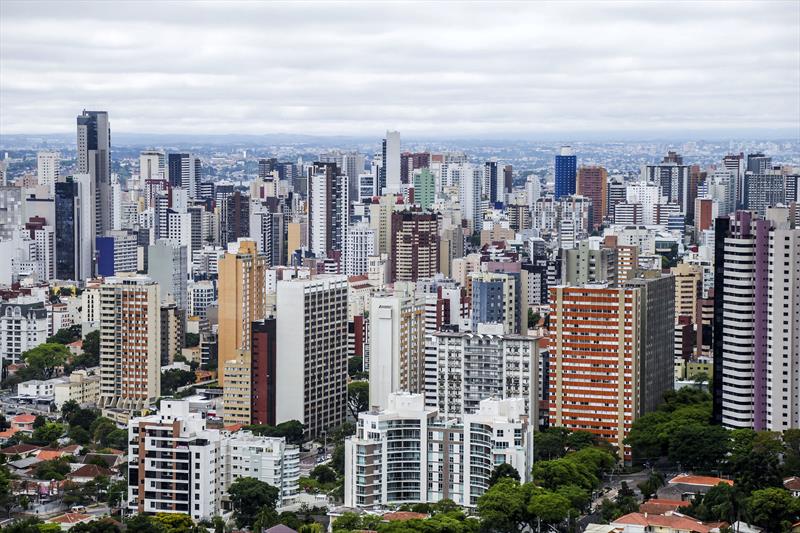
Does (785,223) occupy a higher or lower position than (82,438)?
higher

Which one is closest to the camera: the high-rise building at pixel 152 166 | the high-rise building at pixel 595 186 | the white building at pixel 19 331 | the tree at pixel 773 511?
the tree at pixel 773 511

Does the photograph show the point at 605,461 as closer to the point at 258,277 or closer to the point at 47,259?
the point at 258,277

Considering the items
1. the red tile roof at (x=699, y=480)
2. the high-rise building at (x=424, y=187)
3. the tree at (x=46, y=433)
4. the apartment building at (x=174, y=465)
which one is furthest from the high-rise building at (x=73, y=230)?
the red tile roof at (x=699, y=480)

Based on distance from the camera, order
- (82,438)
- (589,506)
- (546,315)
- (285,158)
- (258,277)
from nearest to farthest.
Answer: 1. (589,506)
2. (82,438)
3. (258,277)
4. (546,315)
5. (285,158)

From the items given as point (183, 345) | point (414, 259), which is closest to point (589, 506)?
point (183, 345)

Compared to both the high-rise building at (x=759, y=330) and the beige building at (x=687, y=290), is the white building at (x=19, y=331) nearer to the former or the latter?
the beige building at (x=687, y=290)
